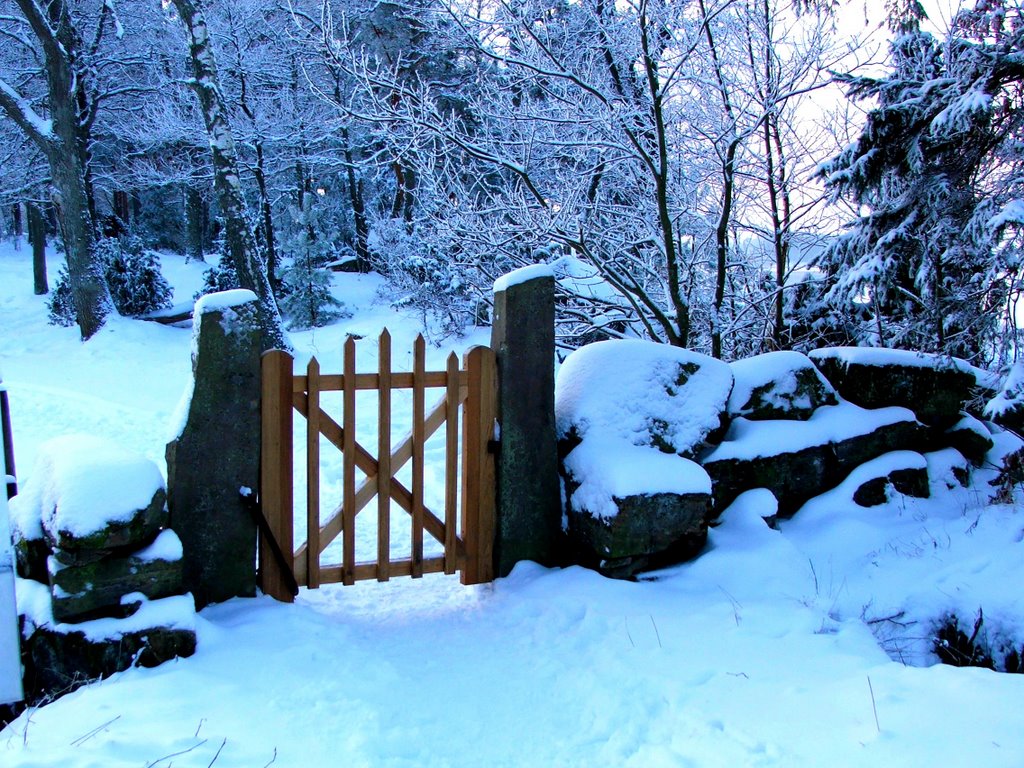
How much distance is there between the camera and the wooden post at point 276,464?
410cm

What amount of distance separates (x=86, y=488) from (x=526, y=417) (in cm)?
238

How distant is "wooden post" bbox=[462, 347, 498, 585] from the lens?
14.9ft

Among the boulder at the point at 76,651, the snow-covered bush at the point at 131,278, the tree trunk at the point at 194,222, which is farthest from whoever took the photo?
the tree trunk at the point at 194,222

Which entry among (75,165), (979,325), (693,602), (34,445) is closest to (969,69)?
(979,325)

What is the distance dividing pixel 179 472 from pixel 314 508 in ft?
2.43

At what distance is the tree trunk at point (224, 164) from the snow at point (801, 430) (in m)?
7.72

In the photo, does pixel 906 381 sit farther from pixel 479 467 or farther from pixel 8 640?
pixel 8 640

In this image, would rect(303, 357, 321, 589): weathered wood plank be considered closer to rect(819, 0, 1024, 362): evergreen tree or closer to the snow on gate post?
the snow on gate post

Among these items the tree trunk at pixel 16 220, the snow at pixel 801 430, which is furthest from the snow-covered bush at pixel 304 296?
the tree trunk at pixel 16 220

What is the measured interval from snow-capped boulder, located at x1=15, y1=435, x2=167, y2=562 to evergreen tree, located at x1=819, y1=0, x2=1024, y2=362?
5169 mm

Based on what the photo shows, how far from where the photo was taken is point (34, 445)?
8289 millimetres

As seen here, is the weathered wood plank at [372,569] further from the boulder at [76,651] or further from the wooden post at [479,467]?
the boulder at [76,651]

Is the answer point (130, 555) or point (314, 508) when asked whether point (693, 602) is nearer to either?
point (314, 508)

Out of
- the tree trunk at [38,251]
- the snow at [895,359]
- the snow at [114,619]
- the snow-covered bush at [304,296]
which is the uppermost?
the tree trunk at [38,251]
